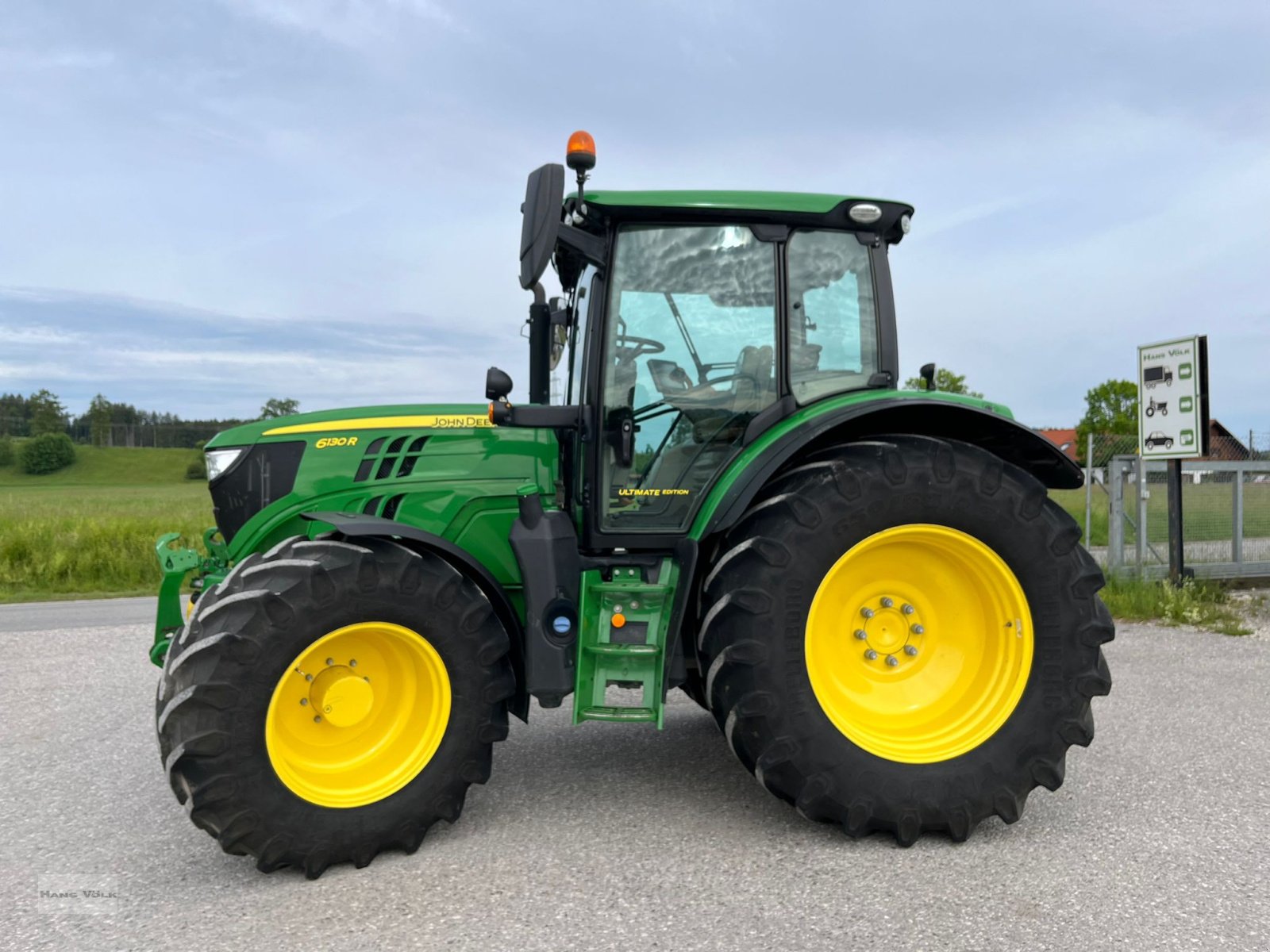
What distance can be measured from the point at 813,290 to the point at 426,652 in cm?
206

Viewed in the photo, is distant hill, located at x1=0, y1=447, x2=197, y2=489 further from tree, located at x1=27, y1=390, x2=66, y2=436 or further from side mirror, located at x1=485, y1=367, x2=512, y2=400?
side mirror, located at x1=485, y1=367, x2=512, y2=400

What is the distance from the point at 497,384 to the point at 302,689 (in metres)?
1.25

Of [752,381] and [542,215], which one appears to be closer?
[542,215]

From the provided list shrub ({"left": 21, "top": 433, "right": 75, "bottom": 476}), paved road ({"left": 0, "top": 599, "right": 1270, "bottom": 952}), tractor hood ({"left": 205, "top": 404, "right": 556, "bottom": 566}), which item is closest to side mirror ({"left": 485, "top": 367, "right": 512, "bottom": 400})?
tractor hood ({"left": 205, "top": 404, "right": 556, "bottom": 566})

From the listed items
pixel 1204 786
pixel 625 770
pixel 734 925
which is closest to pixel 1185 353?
pixel 1204 786

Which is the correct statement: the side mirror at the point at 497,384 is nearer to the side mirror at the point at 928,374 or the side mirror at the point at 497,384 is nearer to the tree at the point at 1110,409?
the side mirror at the point at 928,374

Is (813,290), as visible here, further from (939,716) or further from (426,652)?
(426,652)

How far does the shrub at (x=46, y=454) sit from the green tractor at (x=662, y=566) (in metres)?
76.5

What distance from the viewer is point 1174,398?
867cm

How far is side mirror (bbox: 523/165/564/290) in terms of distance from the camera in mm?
3047

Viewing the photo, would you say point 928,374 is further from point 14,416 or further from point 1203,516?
point 14,416

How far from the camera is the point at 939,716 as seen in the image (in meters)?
3.56

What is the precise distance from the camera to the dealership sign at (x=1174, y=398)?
8.43m

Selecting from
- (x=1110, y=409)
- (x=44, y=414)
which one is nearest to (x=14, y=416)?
(x=44, y=414)
